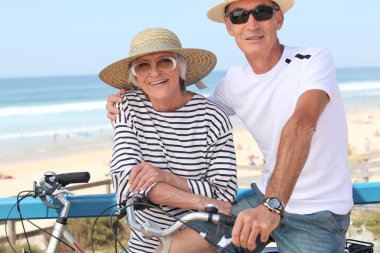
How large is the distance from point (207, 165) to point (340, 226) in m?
0.66

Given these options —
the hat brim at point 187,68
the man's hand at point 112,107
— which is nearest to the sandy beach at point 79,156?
the hat brim at point 187,68

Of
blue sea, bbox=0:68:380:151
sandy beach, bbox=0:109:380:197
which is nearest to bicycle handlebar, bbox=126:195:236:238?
sandy beach, bbox=0:109:380:197

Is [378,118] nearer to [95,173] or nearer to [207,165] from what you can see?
[95,173]

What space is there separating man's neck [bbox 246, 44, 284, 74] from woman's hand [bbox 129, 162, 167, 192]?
726 mm

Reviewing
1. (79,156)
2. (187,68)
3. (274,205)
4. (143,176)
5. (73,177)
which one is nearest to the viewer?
(274,205)

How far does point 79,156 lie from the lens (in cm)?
2138

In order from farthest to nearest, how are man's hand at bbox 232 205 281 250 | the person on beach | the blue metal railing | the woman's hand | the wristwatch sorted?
the blue metal railing, the woman's hand, the person on beach, the wristwatch, man's hand at bbox 232 205 281 250

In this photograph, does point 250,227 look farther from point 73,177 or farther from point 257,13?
point 257,13

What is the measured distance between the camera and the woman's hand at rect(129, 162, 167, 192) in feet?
9.41

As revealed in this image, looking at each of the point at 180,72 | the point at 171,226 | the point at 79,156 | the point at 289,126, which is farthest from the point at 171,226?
the point at 79,156

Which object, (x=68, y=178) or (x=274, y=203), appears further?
(x=68, y=178)

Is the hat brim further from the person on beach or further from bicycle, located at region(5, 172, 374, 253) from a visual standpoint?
bicycle, located at region(5, 172, 374, 253)

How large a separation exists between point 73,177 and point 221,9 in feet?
3.69

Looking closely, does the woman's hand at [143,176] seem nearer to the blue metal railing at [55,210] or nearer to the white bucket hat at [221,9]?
the blue metal railing at [55,210]
